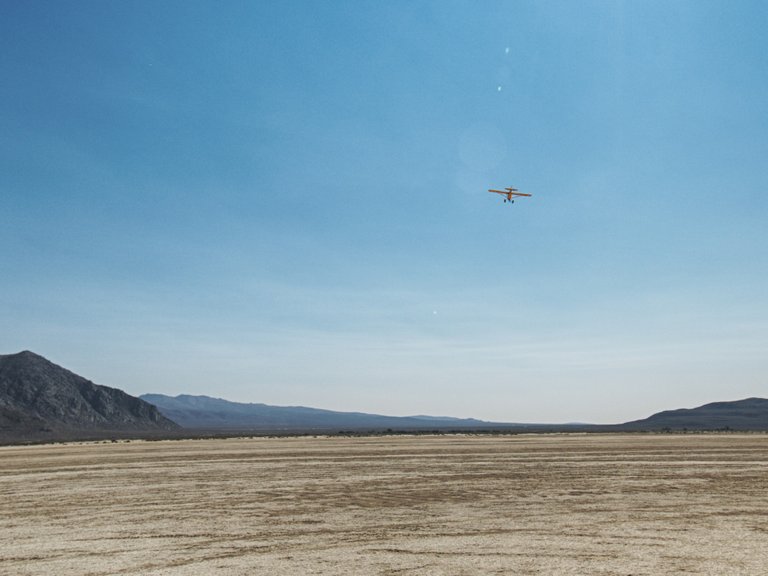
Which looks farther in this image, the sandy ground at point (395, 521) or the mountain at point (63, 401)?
the mountain at point (63, 401)

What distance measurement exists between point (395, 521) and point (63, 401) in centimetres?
17019

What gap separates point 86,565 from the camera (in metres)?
11.0

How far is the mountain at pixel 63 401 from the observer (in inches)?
5684

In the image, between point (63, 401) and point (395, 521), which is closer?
point (395, 521)

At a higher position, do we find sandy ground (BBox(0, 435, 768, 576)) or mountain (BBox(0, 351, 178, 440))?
mountain (BBox(0, 351, 178, 440))

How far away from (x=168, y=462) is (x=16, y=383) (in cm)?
15190

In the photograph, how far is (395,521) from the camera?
1466 cm

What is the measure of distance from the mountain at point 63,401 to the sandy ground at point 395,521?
12924 centimetres

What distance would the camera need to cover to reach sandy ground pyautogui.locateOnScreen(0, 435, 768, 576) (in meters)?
10.8

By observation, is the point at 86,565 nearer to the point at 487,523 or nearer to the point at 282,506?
the point at 282,506

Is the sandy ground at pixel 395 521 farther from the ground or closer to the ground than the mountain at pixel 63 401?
closer to the ground

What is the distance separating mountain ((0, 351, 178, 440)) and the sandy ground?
129 meters

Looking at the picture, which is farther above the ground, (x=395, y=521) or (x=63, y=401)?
(x=63, y=401)

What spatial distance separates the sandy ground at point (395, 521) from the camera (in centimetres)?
1076
